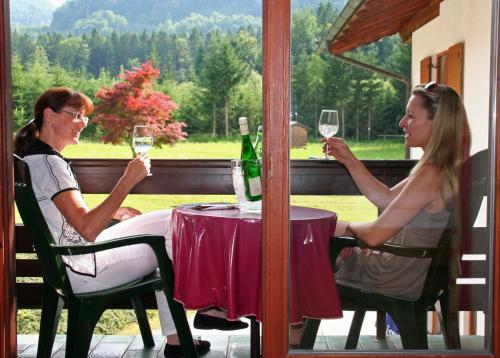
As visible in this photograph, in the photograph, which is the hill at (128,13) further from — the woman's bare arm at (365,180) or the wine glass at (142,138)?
the woman's bare arm at (365,180)

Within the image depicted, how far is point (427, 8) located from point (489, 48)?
0.72ft

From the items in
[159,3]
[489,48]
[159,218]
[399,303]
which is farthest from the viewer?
[159,3]

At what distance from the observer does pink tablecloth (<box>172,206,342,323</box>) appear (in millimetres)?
2041

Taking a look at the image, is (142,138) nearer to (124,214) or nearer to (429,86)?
(124,214)

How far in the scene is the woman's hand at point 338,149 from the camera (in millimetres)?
2020

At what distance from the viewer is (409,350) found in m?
2.08

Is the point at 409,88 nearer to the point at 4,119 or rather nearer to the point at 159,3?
the point at 4,119

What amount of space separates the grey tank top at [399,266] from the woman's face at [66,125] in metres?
1.31

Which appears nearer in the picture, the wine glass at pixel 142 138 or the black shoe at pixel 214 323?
the wine glass at pixel 142 138

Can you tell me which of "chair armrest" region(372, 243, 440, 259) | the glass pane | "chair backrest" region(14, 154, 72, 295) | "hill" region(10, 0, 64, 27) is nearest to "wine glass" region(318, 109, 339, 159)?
the glass pane

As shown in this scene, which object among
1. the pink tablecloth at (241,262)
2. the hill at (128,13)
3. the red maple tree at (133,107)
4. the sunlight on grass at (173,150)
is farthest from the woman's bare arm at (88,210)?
the red maple tree at (133,107)

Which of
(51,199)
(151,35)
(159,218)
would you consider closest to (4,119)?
(51,199)

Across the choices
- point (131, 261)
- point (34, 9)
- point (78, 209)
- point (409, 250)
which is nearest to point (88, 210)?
point (78, 209)

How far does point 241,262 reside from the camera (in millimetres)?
2203
